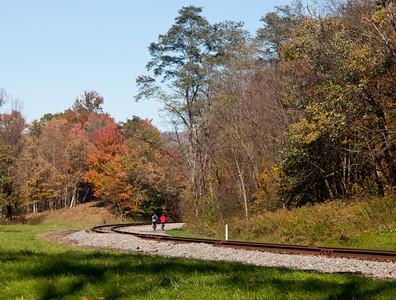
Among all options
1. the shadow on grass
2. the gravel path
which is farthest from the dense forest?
the shadow on grass

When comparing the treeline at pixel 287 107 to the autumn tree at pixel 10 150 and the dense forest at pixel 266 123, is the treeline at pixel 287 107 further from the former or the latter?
A: the autumn tree at pixel 10 150

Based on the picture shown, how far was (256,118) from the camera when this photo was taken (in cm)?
3319

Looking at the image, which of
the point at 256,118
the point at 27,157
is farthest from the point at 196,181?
the point at 27,157

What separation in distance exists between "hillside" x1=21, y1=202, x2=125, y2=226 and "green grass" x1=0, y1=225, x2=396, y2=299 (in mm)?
43896

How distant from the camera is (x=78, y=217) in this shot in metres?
56.4

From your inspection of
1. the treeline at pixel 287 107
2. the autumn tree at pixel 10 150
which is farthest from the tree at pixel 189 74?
the autumn tree at pixel 10 150

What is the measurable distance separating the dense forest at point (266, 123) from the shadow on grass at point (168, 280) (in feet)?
43.7

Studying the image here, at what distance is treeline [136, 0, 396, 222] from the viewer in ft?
70.5

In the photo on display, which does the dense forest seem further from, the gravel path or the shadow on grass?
the shadow on grass

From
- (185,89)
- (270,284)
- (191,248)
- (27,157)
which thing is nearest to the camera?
(270,284)

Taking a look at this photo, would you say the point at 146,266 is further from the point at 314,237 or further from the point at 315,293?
the point at 314,237

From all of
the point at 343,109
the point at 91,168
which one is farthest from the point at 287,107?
the point at 91,168

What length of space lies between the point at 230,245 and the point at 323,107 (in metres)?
9.03

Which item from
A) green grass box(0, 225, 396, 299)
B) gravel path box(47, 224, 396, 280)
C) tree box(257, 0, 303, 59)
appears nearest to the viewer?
green grass box(0, 225, 396, 299)
